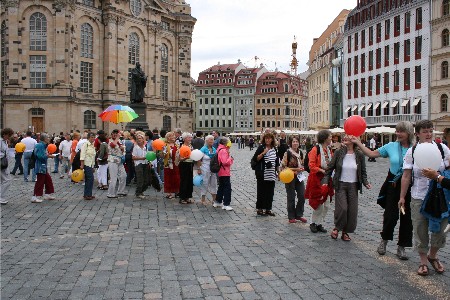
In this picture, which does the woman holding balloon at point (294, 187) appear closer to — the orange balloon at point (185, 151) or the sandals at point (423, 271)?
the orange balloon at point (185, 151)

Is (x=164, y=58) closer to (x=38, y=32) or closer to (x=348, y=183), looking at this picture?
(x=38, y=32)

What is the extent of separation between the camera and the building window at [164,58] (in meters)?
63.6

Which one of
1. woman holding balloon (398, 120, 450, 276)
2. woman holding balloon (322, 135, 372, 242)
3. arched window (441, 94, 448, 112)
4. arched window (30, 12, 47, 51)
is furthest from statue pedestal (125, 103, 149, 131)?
arched window (441, 94, 448, 112)

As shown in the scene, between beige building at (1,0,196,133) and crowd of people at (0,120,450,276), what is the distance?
32.5 metres

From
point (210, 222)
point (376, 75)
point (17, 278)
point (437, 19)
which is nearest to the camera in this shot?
point (17, 278)

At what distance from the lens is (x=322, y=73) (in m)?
77.2

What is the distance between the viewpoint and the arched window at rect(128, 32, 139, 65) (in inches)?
2268

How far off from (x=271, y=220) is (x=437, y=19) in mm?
43293

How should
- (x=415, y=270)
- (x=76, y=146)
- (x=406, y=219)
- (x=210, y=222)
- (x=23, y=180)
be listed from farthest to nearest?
(x=23, y=180), (x=76, y=146), (x=210, y=222), (x=406, y=219), (x=415, y=270)

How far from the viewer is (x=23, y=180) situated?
19.6 m

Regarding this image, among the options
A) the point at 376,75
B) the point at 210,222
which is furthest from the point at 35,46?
the point at 210,222

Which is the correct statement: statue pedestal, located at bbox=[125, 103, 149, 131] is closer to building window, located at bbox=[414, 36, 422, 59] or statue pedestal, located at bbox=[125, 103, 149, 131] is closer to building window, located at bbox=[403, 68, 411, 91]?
building window, located at bbox=[414, 36, 422, 59]

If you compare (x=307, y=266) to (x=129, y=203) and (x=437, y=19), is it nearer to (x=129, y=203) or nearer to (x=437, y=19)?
(x=129, y=203)

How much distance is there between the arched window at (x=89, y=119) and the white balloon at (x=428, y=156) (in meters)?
49.3
